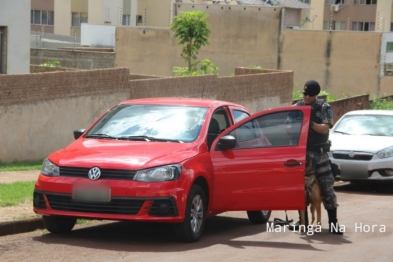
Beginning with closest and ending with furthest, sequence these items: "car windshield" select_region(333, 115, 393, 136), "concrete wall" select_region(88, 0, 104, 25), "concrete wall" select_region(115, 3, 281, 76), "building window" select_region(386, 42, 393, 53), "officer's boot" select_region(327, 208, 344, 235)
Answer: "officer's boot" select_region(327, 208, 344, 235) < "car windshield" select_region(333, 115, 393, 136) < "building window" select_region(386, 42, 393, 53) < "concrete wall" select_region(115, 3, 281, 76) < "concrete wall" select_region(88, 0, 104, 25)

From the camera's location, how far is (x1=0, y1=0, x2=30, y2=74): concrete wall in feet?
83.5

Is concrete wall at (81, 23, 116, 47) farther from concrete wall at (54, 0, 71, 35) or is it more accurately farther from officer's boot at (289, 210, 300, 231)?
officer's boot at (289, 210, 300, 231)

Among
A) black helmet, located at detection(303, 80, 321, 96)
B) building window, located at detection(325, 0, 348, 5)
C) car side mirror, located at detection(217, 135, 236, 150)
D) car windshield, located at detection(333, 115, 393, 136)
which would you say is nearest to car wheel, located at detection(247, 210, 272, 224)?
car side mirror, located at detection(217, 135, 236, 150)

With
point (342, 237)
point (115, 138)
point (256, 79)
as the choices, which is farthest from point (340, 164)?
point (256, 79)

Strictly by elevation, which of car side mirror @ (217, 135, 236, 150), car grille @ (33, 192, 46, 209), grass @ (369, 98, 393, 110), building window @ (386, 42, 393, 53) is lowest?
grass @ (369, 98, 393, 110)

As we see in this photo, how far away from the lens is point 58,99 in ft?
60.5

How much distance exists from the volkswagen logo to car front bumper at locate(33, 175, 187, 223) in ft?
0.18

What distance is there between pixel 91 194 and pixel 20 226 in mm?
1567

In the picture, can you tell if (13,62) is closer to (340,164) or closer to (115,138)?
(340,164)

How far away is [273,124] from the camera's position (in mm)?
10523

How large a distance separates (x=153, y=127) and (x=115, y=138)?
0.48 m

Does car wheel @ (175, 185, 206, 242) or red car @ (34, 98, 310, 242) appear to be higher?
red car @ (34, 98, 310, 242)

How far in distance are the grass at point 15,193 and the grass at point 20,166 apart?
233cm

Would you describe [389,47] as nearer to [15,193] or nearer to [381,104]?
[381,104]
